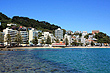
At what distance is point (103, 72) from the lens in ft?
108

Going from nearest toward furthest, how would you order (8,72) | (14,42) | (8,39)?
(8,72)
(8,39)
(14,42)

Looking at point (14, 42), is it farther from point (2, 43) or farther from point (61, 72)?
point (61, 72)

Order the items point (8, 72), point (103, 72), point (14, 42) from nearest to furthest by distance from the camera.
A: point (8, 72)
point (103, 72)
point (14, 42)

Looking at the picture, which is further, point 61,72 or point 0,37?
point 0,37

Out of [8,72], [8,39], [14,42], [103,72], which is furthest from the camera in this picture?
[14,42]

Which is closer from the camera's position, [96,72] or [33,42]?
[96,72]

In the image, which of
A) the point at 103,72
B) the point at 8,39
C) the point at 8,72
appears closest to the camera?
the point at 8,72

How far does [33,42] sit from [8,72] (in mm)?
165426

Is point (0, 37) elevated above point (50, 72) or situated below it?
above

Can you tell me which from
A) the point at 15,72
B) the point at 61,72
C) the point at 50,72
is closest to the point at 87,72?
the point at 61,72

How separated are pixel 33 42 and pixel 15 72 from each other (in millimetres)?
165476

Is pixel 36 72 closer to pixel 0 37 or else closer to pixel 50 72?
pixel 50 72

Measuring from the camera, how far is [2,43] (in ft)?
606

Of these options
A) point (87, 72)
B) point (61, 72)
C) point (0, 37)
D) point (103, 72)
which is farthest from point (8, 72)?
point (0, 37)
